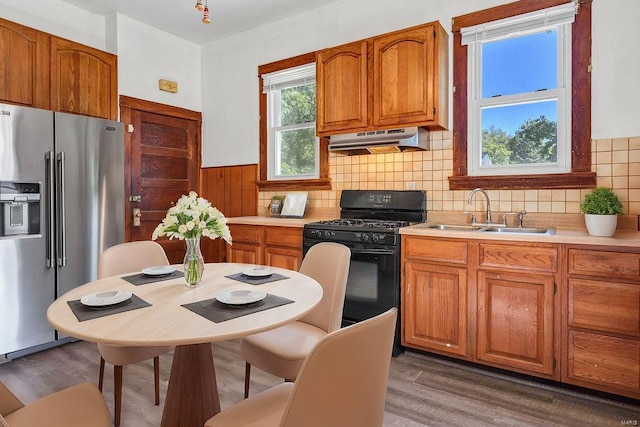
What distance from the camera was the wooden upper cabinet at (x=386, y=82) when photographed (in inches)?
115

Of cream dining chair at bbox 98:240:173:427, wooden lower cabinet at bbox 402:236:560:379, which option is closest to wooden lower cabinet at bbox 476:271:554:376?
wooden lower cabinet at bbox 402:236:560:379

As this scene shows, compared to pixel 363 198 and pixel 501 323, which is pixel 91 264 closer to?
pixel 363 198

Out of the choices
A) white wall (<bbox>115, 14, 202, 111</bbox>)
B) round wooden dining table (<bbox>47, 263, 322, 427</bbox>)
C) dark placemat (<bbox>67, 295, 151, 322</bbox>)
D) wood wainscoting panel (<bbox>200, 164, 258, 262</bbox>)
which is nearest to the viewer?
round wooden dining table (<bbox>47, 263, 322, 427</bbox>)

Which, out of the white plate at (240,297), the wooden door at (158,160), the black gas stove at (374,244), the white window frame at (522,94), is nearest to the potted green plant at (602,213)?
the white window frame at (522,94)

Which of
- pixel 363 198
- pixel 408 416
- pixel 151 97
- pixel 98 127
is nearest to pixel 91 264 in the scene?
pixel 98 127

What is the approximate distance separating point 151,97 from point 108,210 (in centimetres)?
147

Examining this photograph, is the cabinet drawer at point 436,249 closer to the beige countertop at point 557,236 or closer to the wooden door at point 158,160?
the beige countertop at point 557,236

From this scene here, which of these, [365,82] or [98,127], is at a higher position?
[365,82]

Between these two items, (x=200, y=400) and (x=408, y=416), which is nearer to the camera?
(x=200, y=400)

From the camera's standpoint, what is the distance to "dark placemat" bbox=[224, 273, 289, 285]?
1.81 m

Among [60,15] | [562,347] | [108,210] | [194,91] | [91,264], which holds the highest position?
[60,15]

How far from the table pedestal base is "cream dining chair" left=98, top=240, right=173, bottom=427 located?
0.39m

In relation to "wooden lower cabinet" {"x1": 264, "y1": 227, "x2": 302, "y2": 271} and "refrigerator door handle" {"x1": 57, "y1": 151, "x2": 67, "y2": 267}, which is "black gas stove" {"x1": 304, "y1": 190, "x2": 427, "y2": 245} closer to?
"wooden lower cabinet" {"x1": 264, "y1": 227, "x2": 302, "y2": 271}

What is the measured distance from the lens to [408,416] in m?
2.07
